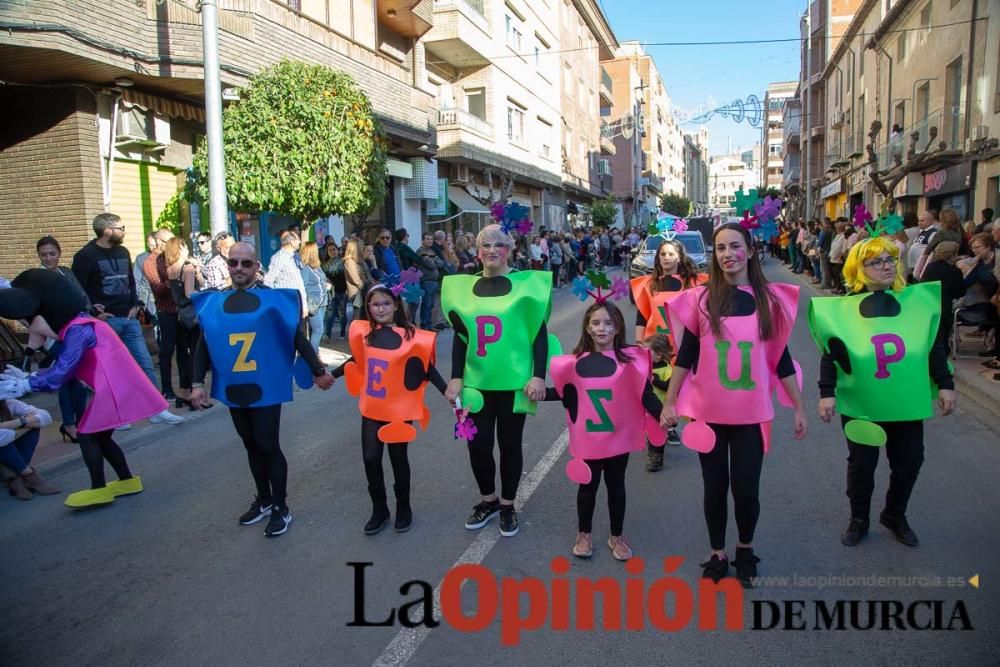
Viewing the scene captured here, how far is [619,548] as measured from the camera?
13.2 feet

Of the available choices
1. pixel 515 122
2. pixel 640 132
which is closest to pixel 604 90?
pixel 640 132

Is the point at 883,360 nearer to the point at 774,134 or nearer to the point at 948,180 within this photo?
the point at 948,180

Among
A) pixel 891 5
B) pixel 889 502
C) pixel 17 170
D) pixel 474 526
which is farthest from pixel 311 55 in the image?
pixel 891 5

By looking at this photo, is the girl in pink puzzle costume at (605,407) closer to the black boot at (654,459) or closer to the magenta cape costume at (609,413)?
the magenta cape costume at (609,413)

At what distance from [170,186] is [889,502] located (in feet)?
39.5

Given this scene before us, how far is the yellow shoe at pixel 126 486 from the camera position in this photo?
5.27 meters

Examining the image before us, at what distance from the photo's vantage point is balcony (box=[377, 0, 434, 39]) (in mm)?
18270

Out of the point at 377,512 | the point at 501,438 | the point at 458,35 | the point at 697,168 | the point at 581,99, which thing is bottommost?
the point at 377,512

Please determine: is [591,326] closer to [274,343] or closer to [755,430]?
[755,430]

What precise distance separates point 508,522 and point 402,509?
652mm

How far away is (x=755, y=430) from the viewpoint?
11.9ft

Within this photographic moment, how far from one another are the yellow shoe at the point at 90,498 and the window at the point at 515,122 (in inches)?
992

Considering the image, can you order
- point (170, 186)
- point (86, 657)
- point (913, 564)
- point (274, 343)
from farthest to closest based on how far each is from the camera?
1. point (170, 186)
2. point (274, 343)
3. point (913, 564)
4. point (86, 657)

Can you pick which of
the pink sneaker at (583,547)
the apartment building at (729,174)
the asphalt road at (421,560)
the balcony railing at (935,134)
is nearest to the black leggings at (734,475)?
the asphalt road at (421,560)
